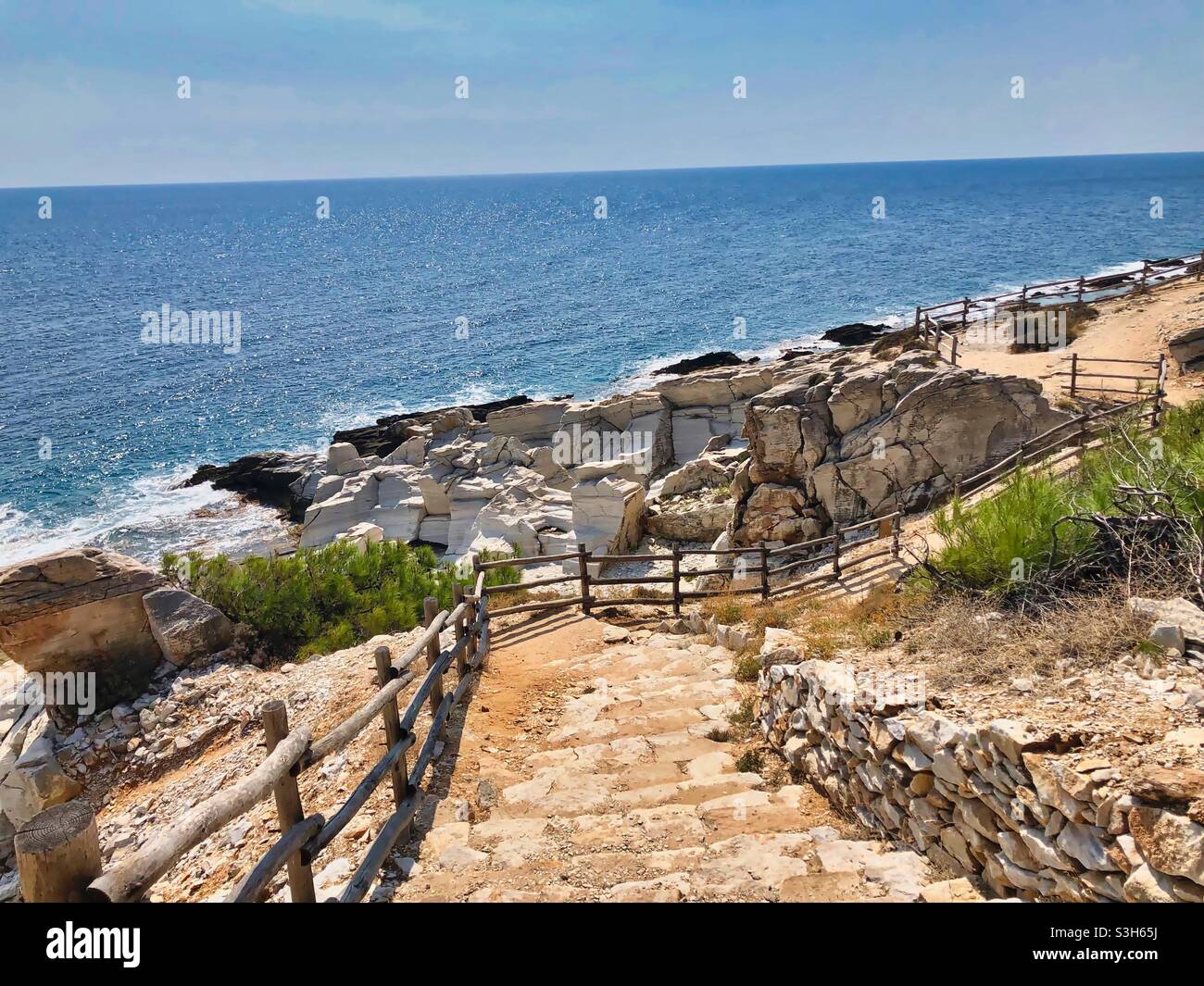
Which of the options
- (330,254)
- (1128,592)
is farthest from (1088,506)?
(330,254)

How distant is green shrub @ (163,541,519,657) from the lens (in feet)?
42.9

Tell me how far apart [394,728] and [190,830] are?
9.16 feet

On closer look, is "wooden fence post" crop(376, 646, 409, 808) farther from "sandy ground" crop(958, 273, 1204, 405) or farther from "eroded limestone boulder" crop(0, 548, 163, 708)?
"sandy ground" crop(958, 273, 1204, 405)

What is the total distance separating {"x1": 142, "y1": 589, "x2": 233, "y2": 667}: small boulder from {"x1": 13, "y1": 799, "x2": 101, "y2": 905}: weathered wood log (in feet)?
29.4

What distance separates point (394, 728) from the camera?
23.4 feet

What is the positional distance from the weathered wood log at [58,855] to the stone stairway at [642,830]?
2471 millimetres

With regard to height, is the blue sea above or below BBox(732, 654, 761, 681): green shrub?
above

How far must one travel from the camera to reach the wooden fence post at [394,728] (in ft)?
22.6

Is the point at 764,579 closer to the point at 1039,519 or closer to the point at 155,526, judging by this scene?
the point at 1039,519

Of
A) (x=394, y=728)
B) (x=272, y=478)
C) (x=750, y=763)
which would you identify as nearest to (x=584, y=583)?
(x=750, y=763)

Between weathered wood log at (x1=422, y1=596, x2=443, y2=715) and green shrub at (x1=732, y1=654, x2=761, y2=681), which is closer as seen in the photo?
weathered wood log at (x1=422, y1=596, x2=443, y2=715)

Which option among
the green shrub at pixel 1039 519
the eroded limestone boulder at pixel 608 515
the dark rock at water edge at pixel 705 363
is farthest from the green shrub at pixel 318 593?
the dark rock at water edge at pixel 705 363

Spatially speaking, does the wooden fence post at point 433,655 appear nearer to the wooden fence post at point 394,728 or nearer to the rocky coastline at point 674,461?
the wooden fence post at point 394,728

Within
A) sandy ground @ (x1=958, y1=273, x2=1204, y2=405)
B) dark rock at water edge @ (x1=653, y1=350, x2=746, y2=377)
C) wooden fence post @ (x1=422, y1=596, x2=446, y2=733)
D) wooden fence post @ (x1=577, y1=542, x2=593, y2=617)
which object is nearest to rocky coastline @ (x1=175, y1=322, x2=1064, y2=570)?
sandy ground @ (x1=958, y1=273, x2=1204, y2=405)
